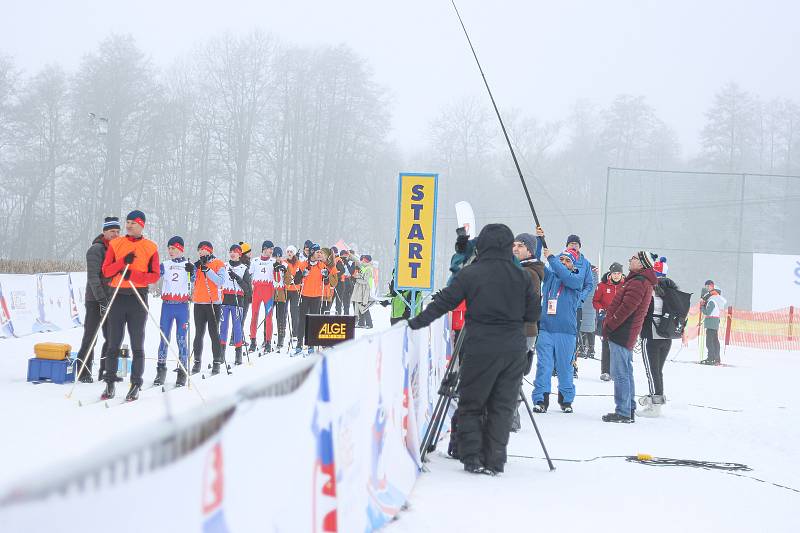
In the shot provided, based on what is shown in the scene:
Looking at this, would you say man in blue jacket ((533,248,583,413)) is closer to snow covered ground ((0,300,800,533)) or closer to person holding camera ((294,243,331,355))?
snow covered ground ((0,300,800,533))

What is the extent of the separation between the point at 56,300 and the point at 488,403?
569 inches

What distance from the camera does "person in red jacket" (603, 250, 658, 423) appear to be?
9.91 meters

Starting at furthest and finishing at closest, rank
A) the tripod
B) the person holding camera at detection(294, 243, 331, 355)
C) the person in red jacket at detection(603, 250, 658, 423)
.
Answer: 1. the person holding camera at detection(294, 243, 331, 355)
2. the person in red jacket at detection(603, 250, 658, 423)
3. the tripod

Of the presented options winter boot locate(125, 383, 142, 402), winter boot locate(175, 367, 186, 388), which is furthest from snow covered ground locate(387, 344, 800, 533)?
winter boot locate(175, 367, 186, 388)

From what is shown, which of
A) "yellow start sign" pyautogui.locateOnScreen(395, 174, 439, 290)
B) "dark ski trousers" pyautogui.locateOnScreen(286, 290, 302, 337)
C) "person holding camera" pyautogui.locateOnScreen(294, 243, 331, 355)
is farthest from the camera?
"dark ski trousers" pyautogui.locateOnScreen(286, 290, 302, 337)

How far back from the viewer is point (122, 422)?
316 inches

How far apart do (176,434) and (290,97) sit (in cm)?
5937

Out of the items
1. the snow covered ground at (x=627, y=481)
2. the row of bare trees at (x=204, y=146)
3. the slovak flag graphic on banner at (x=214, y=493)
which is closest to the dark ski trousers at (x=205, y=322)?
the snow covered ground at (x=627, y=481)

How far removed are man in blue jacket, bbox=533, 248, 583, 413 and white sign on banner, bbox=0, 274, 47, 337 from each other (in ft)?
35.8

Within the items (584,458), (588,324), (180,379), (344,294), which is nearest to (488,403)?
(584,458)

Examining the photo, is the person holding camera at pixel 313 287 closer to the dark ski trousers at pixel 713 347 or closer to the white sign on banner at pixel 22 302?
the white sign on banner at pixel 22 302

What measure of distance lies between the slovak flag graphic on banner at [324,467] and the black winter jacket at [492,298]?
2767mm

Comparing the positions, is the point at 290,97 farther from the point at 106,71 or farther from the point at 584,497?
the point at 584,497

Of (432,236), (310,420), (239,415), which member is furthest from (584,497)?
(432,236)
